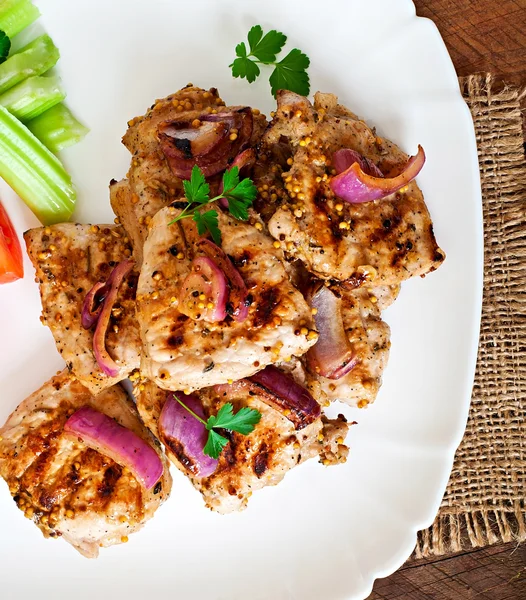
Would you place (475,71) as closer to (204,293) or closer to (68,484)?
(204,293)

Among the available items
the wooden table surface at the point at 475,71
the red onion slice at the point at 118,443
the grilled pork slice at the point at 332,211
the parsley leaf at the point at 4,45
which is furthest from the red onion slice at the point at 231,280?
the wooden table surface at the point at 475,71

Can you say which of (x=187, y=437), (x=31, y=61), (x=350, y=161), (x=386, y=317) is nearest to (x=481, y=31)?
(x=350, y=161)

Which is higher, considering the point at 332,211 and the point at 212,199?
the point at 212,199

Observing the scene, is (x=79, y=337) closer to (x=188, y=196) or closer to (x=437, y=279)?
(x=188, y=196)

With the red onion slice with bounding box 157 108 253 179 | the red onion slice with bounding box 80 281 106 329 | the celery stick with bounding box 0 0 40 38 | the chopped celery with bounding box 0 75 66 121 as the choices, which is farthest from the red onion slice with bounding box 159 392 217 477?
the celery stick with bounding box 0 0 40 38

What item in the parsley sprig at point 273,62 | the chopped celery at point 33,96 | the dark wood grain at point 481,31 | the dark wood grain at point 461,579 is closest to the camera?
the parsley sprig at point 273,62

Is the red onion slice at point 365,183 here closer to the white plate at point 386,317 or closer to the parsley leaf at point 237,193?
the parsley leaf at point 237,193
